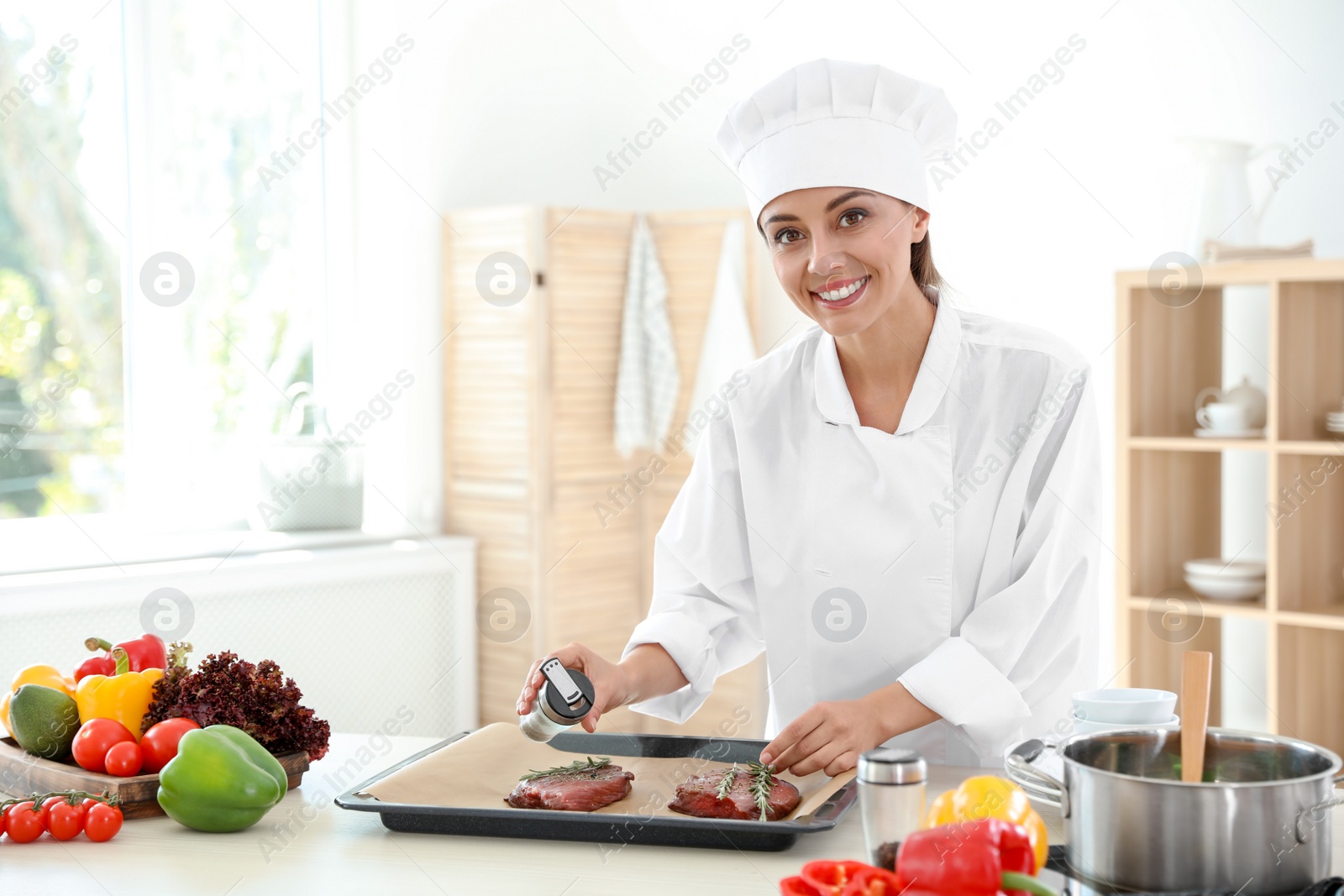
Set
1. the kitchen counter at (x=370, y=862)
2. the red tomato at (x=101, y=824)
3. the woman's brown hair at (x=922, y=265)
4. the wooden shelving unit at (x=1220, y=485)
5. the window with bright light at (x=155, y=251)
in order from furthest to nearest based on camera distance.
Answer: the window with bright light at (x=155, y=251)
the wooden shelving unit at (x=1220, y=485)
the woman's brown hair at (x=922, y=265)
the red tomato at (x=101, y=824)
the kitchen counter at (x=370, y=862)

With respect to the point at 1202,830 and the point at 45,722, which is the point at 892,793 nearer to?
the point at 1202,830

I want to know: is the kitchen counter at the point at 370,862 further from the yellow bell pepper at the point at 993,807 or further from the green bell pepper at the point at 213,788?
the yellow bell pepper at the point at 993,807

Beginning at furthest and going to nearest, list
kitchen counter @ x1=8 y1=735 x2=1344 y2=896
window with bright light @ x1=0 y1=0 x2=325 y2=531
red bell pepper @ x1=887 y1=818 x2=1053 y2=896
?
window with bright light @ x1=0 y1=0 x2=325 y2=531 < kitchen counter @ x1=8 y1=735 x2=1344 y2=896 < red bell pepper @ x1=887 y1=818 x2=1053 y2=896

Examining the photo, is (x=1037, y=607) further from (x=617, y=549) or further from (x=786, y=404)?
(x=617, y=549)

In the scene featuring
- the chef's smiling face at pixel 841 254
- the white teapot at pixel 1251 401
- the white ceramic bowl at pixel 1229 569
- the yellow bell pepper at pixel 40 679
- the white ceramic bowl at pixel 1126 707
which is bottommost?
the white ceramic bowl at pixel 1229 569

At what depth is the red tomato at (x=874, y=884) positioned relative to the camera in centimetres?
98

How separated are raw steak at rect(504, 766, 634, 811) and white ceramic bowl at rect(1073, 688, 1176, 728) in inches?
21.1

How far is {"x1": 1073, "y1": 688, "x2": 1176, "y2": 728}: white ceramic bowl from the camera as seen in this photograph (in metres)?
1.36

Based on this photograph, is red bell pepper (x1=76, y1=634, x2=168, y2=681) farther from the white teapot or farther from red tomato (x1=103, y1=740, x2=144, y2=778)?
the white teapot

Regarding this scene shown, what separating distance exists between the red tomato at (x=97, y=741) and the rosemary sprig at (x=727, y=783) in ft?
2.37

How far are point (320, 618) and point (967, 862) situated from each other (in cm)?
310

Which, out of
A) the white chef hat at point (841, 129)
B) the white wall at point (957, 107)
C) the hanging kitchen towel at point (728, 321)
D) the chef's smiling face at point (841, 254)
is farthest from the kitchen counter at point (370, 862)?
the hanging kitchen towel at point (728, 321)

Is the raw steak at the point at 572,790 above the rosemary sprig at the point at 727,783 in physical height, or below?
below

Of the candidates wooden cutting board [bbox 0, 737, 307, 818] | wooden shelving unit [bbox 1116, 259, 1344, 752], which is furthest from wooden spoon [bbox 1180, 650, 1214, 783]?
wooden shelving unit [bbox 1116, 259, 1344, 752]
